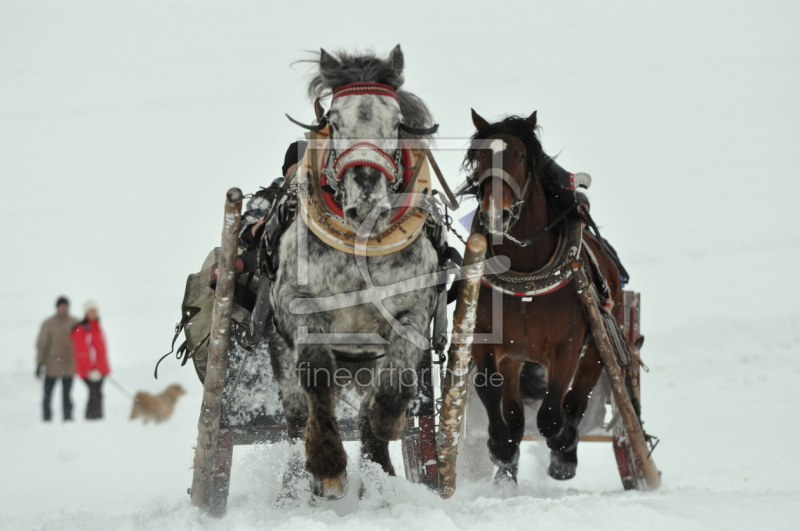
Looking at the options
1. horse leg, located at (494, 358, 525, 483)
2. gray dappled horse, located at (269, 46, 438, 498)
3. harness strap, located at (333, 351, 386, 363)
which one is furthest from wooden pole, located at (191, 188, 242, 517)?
horse leg, located at (494, 358, 525, 483)

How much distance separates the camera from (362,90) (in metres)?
3.90

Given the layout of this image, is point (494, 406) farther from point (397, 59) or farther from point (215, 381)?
point (397, 59)

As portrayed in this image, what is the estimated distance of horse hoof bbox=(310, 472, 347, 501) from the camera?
3752 millimetres

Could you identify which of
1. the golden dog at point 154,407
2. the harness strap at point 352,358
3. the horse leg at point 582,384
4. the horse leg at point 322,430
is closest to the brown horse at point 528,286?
the horse leg at point 582,384

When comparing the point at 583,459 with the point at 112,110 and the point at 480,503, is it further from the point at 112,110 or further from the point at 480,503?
the point at 112,110

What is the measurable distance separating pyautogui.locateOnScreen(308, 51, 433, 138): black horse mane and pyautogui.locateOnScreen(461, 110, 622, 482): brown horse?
70cm

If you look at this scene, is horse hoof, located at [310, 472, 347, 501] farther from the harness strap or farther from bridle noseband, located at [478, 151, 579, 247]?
bridle noseband, located at [478, 151, 579, 247]

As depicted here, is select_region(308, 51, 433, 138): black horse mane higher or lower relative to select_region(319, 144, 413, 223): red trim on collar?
higher

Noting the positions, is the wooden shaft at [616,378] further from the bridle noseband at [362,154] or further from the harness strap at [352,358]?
the bridle noseband at [362,154]

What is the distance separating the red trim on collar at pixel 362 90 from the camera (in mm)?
3898

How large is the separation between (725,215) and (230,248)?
789 inches

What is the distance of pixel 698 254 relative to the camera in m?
19.7

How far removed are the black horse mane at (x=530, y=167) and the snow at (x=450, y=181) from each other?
1.07 meters

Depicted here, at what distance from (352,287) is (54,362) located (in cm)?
624
